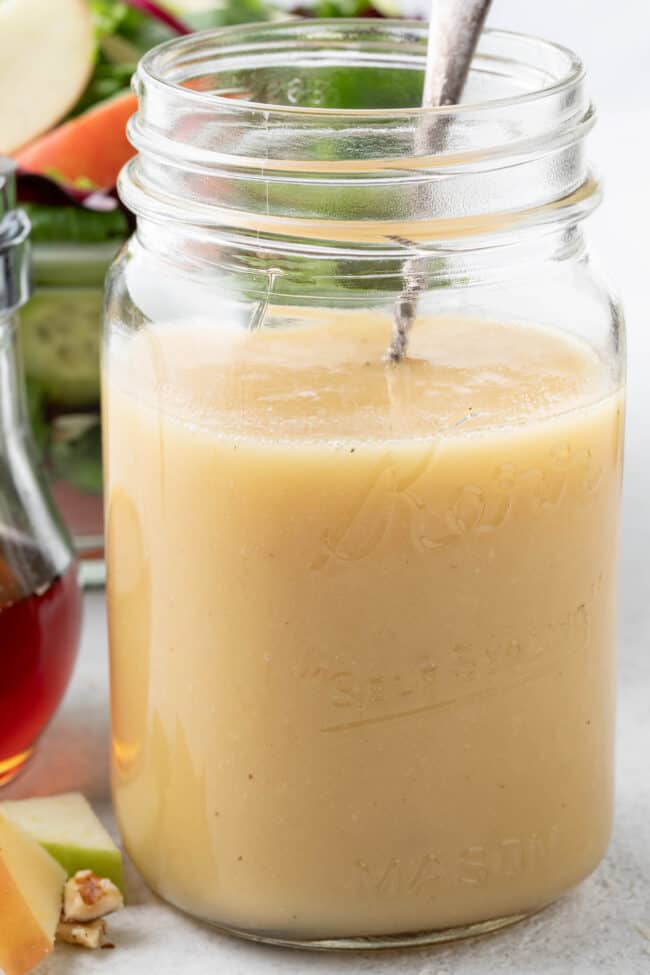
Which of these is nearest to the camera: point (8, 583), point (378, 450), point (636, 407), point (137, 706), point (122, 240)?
point (378, 450)

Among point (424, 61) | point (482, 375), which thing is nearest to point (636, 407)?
point (424, 61)

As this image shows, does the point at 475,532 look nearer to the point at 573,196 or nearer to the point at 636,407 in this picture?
the point at 573,196

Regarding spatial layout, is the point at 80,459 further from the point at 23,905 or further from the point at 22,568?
the point at 23,905

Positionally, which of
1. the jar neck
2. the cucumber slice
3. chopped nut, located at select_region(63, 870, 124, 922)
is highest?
the jar neck

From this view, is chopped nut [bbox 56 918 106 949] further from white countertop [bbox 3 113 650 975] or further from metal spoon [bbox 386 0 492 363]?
metal spoon [bbox 386 0 492 363]

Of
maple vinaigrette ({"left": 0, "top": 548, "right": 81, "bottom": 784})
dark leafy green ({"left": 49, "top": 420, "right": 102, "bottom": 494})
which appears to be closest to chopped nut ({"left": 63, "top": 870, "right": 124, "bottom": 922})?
maple vinaigrette ({"left": 0, "top": 548, "right": 81, "bottom": 784})

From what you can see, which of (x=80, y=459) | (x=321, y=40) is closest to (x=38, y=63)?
(x=80, y=459)

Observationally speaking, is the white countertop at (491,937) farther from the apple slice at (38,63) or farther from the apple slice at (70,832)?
the apple slice at (38,63)

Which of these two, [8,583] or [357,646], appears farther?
[8,583]
